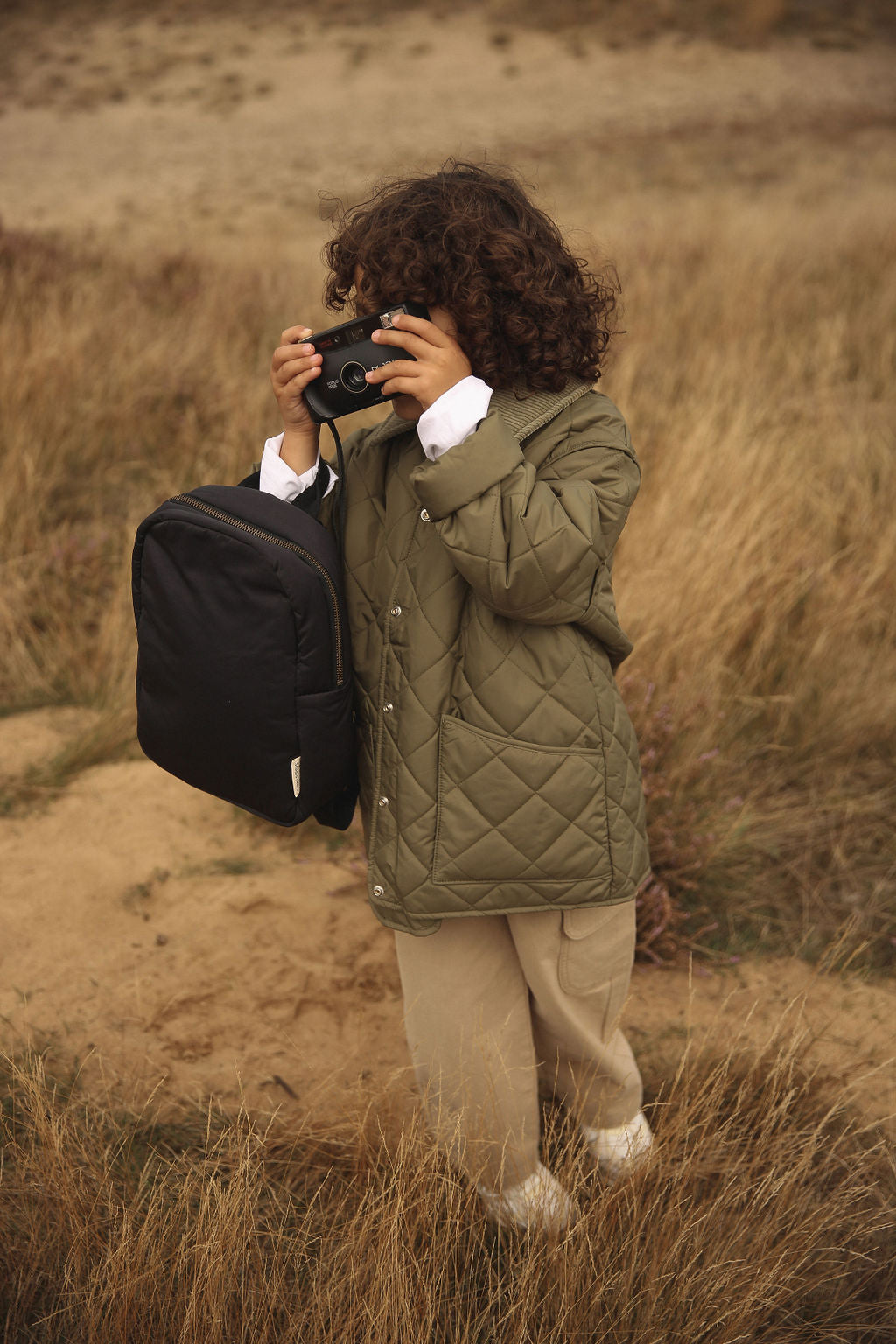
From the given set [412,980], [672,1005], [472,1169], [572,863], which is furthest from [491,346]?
[672,1005]

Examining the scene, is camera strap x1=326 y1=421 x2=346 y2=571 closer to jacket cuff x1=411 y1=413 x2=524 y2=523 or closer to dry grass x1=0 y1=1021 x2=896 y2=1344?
jacket cuff x1=411 y1=413 x2=524 y2=523

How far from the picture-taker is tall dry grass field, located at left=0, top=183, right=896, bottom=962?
2812 millimetres

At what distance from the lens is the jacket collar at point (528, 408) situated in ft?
4.48

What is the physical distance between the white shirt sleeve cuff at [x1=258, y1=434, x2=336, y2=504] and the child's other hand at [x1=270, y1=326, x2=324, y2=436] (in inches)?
2.2

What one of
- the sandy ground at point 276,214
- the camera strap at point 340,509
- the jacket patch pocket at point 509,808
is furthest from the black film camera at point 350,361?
the sandy ground at point 276,214

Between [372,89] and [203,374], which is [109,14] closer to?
[372,89]

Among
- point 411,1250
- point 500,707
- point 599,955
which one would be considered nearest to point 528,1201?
point 411,1250

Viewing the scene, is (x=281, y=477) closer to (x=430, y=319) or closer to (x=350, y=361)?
(x=350, y=361)

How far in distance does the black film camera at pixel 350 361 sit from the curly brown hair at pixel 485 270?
2.3 inches

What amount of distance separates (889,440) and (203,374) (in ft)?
11.3

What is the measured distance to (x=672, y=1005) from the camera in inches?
96.8

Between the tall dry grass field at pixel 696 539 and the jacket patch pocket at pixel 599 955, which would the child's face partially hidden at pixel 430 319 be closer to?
the jacket patch pocket at pixel 599 955

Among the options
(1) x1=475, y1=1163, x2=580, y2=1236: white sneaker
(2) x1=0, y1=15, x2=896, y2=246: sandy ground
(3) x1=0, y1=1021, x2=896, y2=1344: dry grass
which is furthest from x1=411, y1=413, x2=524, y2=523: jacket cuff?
(2) x1=0, y1=15, x2=896, y2=246: sandy ground

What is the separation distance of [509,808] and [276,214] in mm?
13403
